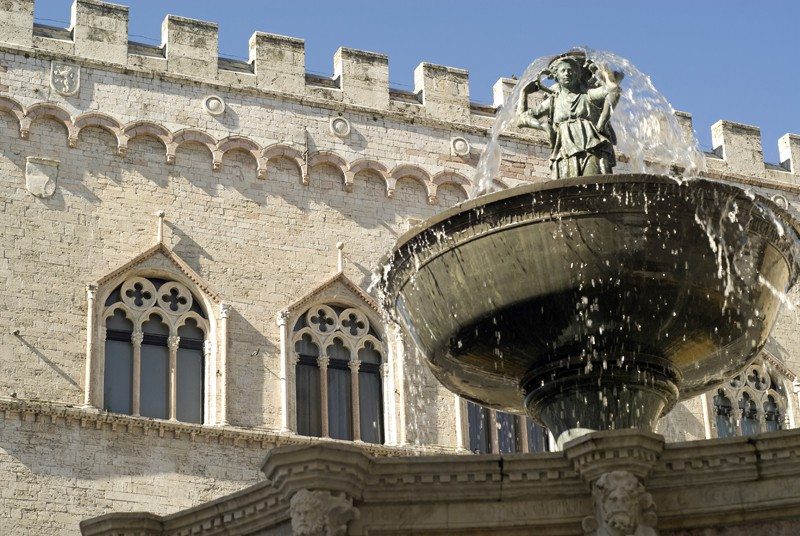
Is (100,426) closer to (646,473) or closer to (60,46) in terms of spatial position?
(60,46)

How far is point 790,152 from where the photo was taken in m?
25.0

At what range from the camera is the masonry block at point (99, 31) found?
2080cm

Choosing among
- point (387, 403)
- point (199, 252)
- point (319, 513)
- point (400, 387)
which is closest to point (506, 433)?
point (400, 387)

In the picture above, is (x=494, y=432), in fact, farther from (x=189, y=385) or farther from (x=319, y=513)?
(x=319, y=513)

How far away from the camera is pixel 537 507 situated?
8.59 metres

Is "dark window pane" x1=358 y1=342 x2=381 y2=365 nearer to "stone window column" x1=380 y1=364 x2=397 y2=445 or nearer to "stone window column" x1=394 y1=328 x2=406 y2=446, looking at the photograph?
"stone window column" x1=380 y1=364 x2=397 y2=445

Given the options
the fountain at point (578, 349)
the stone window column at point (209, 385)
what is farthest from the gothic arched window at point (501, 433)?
the fountain at point (578, 349)

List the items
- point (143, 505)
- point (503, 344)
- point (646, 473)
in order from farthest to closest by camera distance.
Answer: point (143, 505) → point (503, 344) → point (646, 473)

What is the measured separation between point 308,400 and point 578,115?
9658 mm

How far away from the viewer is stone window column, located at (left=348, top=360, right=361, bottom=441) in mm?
20062

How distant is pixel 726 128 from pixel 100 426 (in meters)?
11.1

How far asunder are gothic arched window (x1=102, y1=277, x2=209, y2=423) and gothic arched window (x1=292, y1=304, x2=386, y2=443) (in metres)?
1.31

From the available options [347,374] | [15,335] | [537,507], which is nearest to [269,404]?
[347,374]

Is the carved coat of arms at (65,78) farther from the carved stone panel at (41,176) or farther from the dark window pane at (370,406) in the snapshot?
the dark window pane at (370,406)
